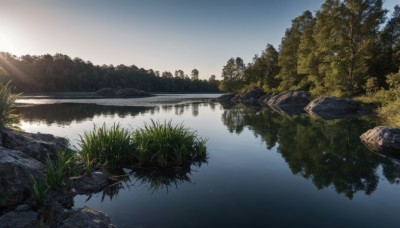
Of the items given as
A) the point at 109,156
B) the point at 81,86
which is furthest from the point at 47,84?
the point at 109,156

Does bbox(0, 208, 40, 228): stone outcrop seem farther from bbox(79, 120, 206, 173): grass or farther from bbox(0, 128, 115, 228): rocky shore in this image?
bbox(79, 120, 206, 173): grass

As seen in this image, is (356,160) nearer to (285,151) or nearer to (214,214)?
(285,151)

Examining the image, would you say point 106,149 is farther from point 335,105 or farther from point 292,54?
point 292,54

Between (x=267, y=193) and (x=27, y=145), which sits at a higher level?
(x=27, y=145)

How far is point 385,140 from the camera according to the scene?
13984mm

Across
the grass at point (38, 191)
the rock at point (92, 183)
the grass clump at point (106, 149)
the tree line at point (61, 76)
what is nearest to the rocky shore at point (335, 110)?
the grass clump at point (106, 149)

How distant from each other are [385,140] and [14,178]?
49.6 ft

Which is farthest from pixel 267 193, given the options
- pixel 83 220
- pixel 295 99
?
pixel 295 99

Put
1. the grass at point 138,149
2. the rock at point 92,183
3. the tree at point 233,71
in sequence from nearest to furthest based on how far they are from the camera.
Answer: the rock at point 92,183, the grass at point 138,149, the tree at point 233,71

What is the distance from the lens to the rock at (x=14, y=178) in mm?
6738

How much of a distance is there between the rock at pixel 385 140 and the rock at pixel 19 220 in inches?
557

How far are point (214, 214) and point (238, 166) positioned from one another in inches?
190

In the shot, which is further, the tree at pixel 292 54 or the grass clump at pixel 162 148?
the tree at pixel 292 54

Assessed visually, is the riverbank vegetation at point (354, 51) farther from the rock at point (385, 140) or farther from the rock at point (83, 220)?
the rock at point (83, 220)
